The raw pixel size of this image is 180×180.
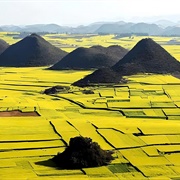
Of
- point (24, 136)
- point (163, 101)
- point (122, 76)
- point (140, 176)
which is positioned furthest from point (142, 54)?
point (140, 176)

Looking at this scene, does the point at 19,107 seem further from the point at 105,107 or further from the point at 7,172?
the point at 7,172

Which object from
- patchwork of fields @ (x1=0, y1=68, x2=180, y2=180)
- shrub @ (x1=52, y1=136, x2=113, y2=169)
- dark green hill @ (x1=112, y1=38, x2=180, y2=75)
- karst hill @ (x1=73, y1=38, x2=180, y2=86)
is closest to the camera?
patchwork of fields @ (x1=0, y1=68, x2=180, y2=180)

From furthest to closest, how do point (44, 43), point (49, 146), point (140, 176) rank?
point (44, 43), point (49, 146), point (140, 176)

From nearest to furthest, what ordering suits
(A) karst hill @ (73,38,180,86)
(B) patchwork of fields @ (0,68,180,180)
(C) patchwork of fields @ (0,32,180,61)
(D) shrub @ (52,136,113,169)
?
1. (B) patchwork of fields @ (0,68,180,180)
2. (D) shrub @ (52,136,113,169)
3. (A) karst hill @ (73,38,180,86)
4. (C) patchwork of fields @ (0,32,180,61)

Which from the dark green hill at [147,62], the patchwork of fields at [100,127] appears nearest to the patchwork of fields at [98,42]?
the dark green hill at [147,62]

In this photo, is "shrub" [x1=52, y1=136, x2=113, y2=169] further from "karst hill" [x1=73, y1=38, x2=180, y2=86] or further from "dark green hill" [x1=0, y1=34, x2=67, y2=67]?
"dark green hill" [x1=0, y1=34, x2=67, y2=67]

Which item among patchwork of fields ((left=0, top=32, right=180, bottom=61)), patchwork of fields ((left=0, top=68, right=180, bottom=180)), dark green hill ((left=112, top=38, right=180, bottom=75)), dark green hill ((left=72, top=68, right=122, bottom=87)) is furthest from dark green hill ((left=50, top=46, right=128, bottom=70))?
patchwork of fields ((left=0, top=32, right=180, bottom=61))

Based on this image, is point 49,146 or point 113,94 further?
point 113,94

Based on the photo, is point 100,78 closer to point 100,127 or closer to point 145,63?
point 145,63
